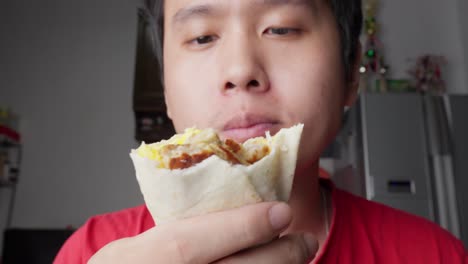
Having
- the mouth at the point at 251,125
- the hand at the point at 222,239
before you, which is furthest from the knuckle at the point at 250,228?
the mouth at the point at 251,125

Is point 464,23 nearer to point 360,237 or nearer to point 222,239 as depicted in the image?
point 360,237

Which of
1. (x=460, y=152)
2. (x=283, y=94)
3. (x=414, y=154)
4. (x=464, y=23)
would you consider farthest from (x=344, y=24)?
(x=464, y=23)

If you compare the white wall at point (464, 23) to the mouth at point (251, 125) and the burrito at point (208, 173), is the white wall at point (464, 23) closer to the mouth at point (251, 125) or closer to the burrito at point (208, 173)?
the mouth at point (251, 125)

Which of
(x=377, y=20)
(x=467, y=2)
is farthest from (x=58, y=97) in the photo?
(x=467, y=2)

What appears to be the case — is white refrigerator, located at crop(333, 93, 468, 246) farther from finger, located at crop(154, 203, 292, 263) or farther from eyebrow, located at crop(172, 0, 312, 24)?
finger, located at crop(154, 203, 292, 263)

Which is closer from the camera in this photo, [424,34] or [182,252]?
[182,252]
